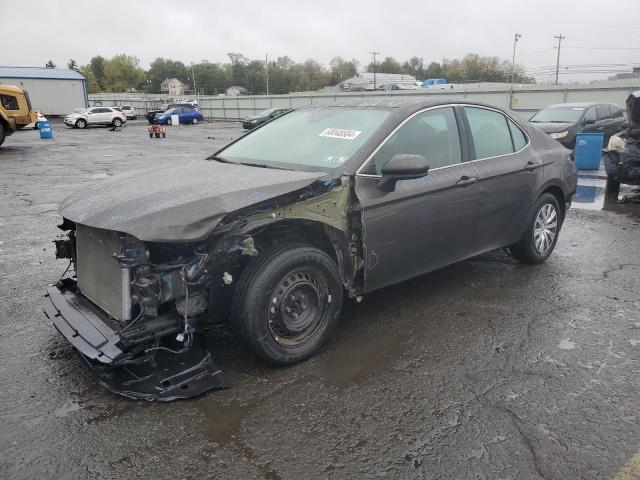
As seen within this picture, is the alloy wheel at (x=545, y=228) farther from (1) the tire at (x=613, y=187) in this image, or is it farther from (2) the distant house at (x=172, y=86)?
(2) the distant house at (x=172, y=86)

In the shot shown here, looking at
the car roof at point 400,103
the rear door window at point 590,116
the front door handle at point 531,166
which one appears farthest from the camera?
the rear door window at point 590,116

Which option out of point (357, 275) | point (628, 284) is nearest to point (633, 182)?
point (628, 284)

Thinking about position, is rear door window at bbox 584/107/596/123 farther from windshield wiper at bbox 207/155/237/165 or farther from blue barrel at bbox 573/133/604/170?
windshield wiper at bbox 207/155/237/165

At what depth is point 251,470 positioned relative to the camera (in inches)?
98.4

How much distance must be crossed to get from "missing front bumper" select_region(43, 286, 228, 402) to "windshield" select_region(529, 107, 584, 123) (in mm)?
A: 14708

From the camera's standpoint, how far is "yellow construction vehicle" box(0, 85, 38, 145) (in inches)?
772

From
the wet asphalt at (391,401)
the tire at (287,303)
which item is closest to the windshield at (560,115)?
the wet asphalt at (391,401)

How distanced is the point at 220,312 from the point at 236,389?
19.3 inches

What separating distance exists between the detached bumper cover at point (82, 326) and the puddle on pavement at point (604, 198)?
7.96 m

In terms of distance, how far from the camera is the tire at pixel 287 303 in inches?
125

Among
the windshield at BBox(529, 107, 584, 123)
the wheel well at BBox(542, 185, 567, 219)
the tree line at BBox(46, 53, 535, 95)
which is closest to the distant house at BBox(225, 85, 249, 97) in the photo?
the tree line at BBox(46, 53, 535, 95)

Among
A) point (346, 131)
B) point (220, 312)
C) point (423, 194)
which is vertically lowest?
point (220, 312)

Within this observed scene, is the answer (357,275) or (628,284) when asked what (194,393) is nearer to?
(357,275)

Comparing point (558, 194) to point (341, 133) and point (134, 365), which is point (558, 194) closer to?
point (341, 133)
